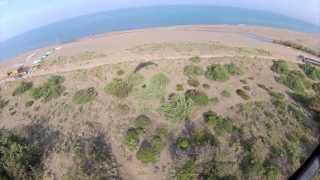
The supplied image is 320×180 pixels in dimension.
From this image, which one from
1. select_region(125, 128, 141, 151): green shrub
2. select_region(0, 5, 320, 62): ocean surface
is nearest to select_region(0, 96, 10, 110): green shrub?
select_region(125, 128, 141, 151): green shrub

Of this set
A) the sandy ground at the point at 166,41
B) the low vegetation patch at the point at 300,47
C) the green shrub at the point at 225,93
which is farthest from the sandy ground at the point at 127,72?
the low vegetation patch at the point at 300,47

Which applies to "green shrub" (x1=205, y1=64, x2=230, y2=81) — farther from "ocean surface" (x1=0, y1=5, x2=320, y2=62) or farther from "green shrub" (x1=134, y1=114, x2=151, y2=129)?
"ocean surface" (x1=0, y1=5, x2=320, y2=62)

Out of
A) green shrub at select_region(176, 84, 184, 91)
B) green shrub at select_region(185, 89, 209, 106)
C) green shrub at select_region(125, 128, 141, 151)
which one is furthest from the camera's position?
green shrub at select_region(176, 84, 184, 91)

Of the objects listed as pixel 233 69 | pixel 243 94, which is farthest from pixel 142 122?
pixel 233 69

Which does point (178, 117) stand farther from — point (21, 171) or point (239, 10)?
point (239, 10)

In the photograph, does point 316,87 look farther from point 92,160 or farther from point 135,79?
point 92,160

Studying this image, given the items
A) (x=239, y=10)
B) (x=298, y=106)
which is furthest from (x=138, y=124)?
(x=239, y=10)

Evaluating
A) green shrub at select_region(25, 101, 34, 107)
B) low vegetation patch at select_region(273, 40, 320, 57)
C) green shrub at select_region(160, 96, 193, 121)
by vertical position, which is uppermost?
green shrub at select_region(160, 96, 193, 121)
